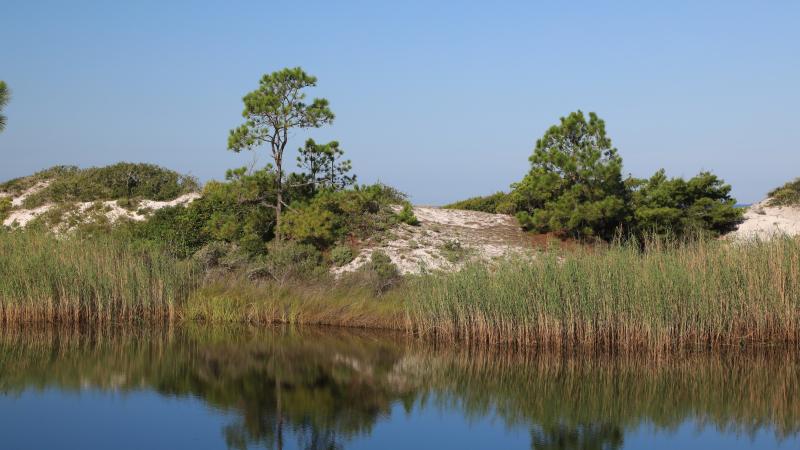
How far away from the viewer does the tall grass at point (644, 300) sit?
15078 mm

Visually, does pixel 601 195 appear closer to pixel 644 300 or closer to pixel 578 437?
pixel 644 300

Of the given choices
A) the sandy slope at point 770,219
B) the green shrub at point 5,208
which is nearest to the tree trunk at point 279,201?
the green shrub at point 5,208

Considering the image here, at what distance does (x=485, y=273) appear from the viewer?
53.6 ft

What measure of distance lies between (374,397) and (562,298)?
4.45m

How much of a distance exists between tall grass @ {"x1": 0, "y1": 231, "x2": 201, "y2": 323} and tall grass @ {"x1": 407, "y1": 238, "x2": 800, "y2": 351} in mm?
7553

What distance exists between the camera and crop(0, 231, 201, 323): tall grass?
18578 millimetres

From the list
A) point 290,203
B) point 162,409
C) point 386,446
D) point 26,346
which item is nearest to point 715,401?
point 386,446

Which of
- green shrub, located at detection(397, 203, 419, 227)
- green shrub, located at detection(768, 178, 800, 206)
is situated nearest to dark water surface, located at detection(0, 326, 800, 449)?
green shrub, located at detection(397, 203, 419, 227)

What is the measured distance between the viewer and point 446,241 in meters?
25.0

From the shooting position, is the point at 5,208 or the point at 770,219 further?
the point at 5,208

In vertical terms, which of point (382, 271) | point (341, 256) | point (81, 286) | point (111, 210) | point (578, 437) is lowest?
point (578, 437)

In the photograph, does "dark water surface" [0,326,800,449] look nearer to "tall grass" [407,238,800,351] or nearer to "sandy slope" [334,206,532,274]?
"tall grass" [407,238,800,351]

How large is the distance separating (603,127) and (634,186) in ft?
8.31

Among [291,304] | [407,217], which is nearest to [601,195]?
[407,217]
